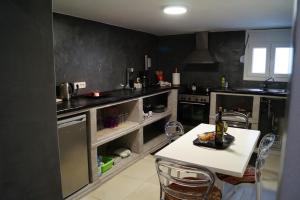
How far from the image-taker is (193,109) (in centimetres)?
450

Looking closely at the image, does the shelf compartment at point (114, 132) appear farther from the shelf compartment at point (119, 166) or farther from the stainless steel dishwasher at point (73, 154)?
the shelf compartment at point (119, 166)

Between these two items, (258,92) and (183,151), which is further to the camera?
(258,92)

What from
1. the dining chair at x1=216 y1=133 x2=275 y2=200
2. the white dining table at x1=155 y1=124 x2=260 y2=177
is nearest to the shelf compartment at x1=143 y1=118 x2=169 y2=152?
the white dining table at x1=155 y1=124 x2=260 y2=177

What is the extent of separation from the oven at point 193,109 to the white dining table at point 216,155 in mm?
1994

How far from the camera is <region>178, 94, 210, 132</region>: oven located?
4.33 meters

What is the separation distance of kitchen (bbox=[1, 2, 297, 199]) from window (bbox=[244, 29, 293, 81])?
4.9 inches

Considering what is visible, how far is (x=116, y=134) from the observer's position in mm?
3076

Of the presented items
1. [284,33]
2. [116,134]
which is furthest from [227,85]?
[116,134]

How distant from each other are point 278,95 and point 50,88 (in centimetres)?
359

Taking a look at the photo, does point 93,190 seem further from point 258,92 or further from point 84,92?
point 258,92

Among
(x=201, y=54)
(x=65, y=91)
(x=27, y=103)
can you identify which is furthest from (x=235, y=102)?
(x=27, y=103)

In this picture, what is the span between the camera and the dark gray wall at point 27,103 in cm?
103

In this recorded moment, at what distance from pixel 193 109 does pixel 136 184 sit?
2.14m

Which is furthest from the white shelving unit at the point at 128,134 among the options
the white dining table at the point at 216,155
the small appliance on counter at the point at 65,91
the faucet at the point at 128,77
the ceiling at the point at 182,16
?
the ceiling at the point at 182,16
